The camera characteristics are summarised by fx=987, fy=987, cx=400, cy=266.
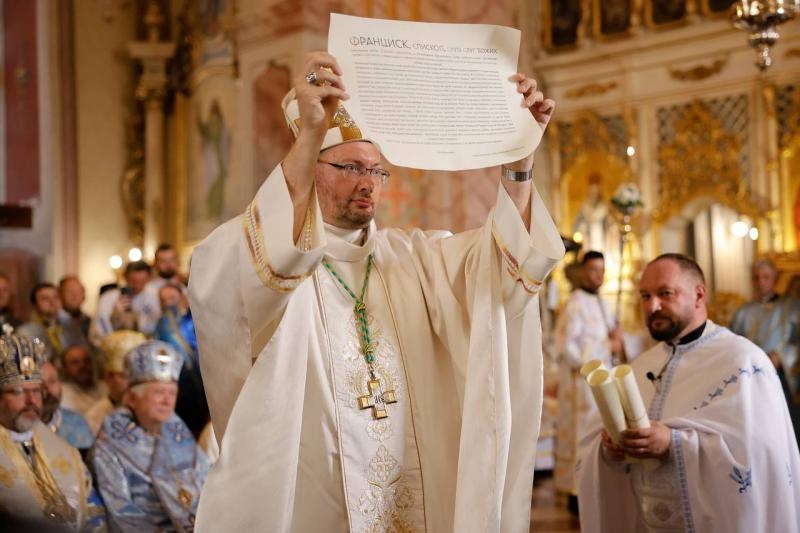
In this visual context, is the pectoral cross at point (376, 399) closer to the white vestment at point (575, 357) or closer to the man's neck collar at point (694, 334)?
the man's neck collar at point (694, 334)

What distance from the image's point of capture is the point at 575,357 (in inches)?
313

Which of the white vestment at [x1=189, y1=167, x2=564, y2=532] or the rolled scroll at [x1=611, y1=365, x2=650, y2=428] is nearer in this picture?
the white vestment at [x1=189, y1=167, x2=564, y2=532]

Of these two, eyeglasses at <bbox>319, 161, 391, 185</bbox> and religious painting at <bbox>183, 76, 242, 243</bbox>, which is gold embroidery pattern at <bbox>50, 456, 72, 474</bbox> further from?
religious painting at <bbox>183, 76, 242, 243</bbox>

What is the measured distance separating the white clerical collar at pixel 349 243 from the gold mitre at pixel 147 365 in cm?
192

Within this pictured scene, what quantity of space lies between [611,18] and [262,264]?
1137 cm

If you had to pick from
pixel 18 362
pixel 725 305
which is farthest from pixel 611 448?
pixel 725 305

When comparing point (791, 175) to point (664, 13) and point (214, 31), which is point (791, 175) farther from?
point (214, 31)

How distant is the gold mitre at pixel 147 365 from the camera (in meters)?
4.76

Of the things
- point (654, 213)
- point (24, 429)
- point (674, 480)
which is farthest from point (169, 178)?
point (674, 480)

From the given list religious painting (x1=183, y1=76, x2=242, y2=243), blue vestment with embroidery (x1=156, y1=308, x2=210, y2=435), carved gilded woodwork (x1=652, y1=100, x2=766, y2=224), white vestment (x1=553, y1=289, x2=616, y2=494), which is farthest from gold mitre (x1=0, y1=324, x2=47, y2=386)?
carved gilded woodwork (x1=652, y1=100, x2=766, y2=224)

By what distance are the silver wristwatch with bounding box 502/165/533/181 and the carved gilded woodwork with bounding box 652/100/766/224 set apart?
9460 millimetres

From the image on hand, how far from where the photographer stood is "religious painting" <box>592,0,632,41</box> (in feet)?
42.4

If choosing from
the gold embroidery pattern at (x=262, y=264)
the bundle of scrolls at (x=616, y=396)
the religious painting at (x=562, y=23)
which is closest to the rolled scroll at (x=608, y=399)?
the bundle of scrolls at (x=616, y=396)

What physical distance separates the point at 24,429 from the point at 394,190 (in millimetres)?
6256
